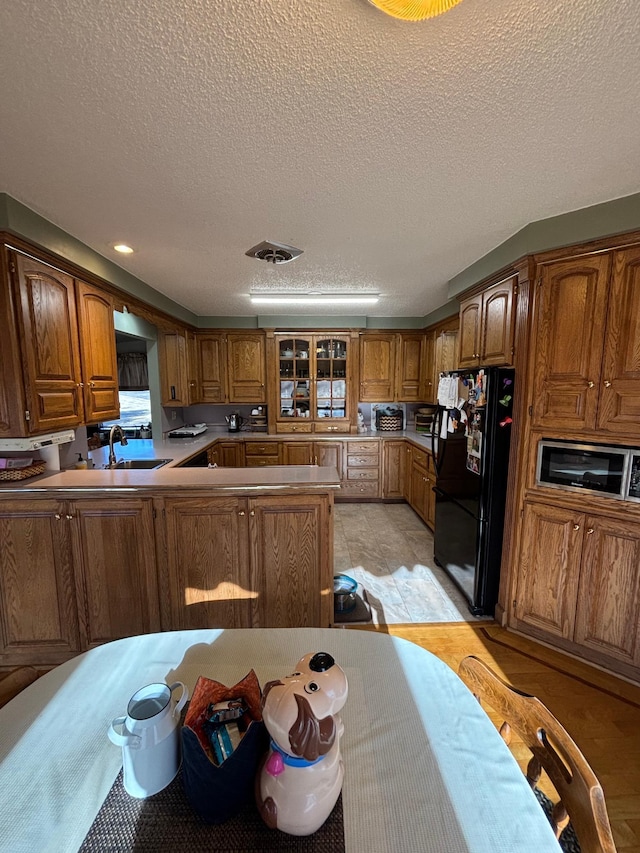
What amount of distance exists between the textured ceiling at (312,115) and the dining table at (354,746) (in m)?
1.59

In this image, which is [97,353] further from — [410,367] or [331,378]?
[410,367]

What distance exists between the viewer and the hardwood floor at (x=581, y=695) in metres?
1.35

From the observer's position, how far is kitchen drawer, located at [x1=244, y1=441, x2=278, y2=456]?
4387mm

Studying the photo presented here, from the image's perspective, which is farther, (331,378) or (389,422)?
(389,422)

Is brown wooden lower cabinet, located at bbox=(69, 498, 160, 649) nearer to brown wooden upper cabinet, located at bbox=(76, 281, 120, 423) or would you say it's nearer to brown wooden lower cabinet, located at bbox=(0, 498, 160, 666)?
brown wooden lower cabinet, located at bbox=(0, 498, 160, 666)

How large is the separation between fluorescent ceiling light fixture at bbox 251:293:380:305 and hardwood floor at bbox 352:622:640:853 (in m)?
2.76

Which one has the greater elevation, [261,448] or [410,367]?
[410,367]

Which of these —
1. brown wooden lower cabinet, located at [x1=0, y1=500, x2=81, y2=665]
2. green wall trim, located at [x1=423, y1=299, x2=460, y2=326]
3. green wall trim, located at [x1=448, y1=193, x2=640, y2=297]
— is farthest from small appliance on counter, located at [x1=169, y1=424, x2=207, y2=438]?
green wall trim, located at [x1=448, y1=193, x2=640, y2=297]

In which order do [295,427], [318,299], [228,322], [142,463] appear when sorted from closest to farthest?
[142,463]
[318,299]
[228,322]
[295,427]

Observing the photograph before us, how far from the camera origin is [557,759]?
2.37ft

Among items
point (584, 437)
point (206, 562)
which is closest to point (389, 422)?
point (584, 437)

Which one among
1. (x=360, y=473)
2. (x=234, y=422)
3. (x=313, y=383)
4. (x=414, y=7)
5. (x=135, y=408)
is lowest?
(x=360, y=473)

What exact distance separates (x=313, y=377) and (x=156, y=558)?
299 centimetres

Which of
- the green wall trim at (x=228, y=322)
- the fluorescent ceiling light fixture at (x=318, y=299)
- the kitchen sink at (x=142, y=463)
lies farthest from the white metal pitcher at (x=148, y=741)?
the green wall trim at (x=228, y=322)
